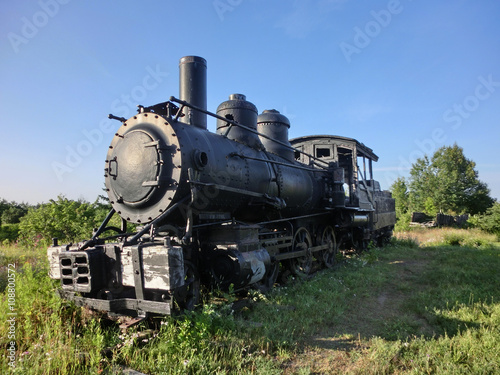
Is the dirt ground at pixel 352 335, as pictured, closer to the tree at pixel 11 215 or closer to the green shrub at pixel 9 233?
the green shrub at pixel 9 233

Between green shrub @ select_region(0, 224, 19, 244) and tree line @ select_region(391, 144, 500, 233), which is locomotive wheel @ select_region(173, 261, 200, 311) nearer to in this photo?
green shrub @ select_region(0, 224, 19, 244)

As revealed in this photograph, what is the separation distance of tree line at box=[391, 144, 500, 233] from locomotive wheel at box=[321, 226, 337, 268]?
916 inches

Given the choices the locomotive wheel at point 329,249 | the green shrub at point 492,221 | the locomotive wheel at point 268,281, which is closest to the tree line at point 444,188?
the green shrub at point 492,221

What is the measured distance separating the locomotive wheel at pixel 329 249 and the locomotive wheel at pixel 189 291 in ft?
16.2

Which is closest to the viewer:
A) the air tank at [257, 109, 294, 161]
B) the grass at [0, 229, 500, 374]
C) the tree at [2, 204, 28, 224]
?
the grass at [0, 229, 500, 374]

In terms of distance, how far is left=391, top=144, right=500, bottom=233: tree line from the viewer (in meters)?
34.6

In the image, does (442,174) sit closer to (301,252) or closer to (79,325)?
(301,252)

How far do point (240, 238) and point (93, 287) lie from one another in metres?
1.86

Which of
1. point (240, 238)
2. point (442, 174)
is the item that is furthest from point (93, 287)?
point (442, 174)

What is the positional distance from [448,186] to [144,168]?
38539 mm

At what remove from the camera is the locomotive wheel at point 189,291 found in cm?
372

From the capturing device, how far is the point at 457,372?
2.87 m

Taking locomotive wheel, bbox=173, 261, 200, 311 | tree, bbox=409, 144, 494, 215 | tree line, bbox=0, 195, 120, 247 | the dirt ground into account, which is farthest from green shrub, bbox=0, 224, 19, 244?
tree, bbox=409, 144, 494, 215

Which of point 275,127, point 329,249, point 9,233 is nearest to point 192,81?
point 275,127
